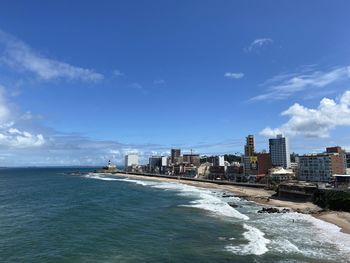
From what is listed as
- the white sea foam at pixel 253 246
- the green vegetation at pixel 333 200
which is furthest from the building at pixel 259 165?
the white sea foam at pixel 253 246

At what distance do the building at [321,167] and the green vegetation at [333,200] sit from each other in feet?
144

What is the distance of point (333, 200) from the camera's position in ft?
197

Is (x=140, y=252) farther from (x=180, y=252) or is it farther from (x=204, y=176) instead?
(x=204, y=176)

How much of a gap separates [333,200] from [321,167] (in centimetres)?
5640

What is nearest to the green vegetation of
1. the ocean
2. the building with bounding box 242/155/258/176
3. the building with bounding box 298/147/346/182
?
the ocean

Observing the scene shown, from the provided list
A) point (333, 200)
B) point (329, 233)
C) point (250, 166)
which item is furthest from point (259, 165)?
point (329, 233)

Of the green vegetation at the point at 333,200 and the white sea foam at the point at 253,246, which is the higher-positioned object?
the green vegetation at the point at 333,200

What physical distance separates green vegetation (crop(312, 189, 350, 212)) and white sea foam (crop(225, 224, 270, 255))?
24931mm

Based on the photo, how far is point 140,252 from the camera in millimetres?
31047

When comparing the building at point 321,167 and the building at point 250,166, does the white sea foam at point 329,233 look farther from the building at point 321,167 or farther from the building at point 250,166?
the building at point 250,166

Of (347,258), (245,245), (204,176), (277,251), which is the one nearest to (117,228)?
(245,245)

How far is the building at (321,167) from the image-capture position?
11000cm

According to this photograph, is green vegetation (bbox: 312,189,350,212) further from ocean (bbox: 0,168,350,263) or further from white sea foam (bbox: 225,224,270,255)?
white sea foam (bbox: 225,224,270,255)

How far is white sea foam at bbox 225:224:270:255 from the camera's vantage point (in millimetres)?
31156
